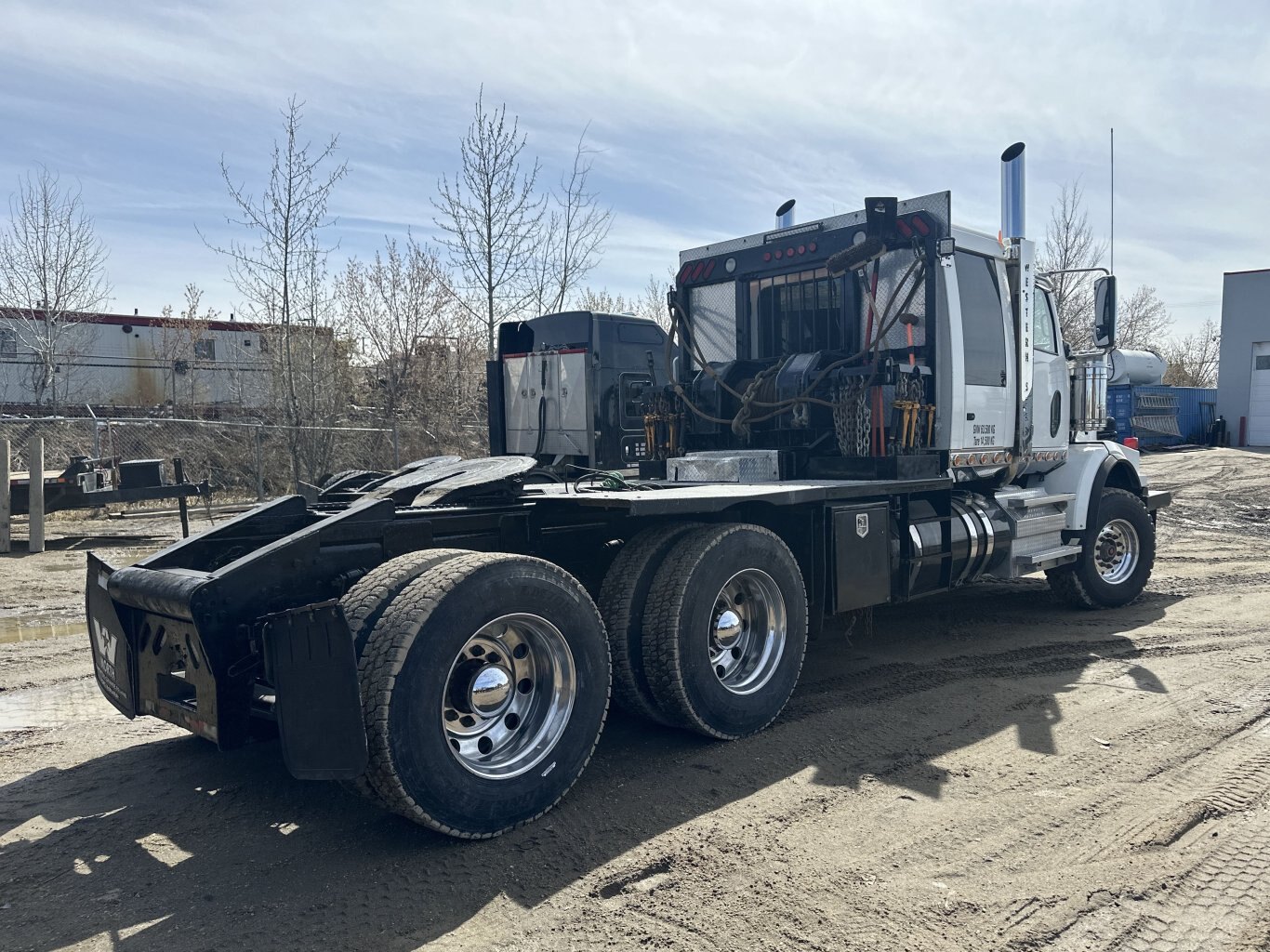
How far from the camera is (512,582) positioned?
397cm

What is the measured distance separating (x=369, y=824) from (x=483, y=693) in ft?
2.36

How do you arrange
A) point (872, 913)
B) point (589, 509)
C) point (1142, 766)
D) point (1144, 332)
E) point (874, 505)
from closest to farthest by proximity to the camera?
1. point (872, 913)
2. point (1142, 766)
3. point (589, 509)
4. point (874, 505)
5. point (1144, 332)

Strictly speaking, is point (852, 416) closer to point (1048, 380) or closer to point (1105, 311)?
point (1048, 380)

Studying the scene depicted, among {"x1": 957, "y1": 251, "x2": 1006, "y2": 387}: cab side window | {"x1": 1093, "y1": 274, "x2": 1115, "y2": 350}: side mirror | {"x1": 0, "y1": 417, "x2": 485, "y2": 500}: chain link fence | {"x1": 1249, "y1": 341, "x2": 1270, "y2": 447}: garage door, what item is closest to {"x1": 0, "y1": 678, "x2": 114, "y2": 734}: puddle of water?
{"x1": 957, "y1": 251, "x2": 1006, "y2": 387}: cab side window

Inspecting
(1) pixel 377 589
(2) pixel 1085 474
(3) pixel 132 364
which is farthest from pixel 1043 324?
(3) pixel 132 364

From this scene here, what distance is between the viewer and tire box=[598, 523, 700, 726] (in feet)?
15.7

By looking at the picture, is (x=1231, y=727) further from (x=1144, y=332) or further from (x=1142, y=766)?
(x=1144, y=332)

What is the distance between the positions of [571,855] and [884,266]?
4.93m

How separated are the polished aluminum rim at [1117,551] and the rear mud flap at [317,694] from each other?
710 cm

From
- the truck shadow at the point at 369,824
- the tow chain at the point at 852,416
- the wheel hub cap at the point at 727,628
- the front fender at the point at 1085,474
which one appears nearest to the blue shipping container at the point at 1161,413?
the front fender at the point at 1085,474

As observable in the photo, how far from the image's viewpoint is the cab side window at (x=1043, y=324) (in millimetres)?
8086

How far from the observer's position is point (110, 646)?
4430 mm

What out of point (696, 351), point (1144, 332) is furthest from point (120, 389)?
point (1144, 332)

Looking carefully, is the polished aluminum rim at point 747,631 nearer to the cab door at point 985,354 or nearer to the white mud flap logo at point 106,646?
the cab door at point 985,354
